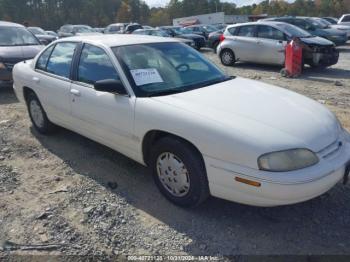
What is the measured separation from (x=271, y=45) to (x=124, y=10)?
73384mm

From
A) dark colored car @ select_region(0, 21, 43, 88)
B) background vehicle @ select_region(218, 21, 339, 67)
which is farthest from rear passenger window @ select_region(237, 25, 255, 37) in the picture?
dark colored car @ select_region(0, 21, 43, 88)

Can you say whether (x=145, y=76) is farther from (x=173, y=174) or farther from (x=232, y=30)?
(x=232, y=30)

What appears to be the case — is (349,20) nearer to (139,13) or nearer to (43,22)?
(43,22)

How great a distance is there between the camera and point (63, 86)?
173 inches

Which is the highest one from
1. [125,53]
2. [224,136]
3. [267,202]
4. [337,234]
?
[125,53]

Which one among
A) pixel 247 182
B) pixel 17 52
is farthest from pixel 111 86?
pixel 17 52

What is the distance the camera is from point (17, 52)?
27.7 ft

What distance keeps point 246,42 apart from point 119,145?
31.0 feet

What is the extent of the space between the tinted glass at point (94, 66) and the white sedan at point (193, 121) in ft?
0.04

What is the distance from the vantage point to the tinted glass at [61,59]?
Result: 446 cm

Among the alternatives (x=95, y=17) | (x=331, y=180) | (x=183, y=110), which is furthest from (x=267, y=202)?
(x=95, y=17)

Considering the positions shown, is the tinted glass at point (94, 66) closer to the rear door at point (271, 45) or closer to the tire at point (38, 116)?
the tire at point (38, 116)

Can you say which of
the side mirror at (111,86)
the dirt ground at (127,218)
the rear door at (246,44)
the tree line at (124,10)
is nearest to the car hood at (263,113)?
the side mirror at (111,86)

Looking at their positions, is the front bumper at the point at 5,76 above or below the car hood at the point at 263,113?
below
